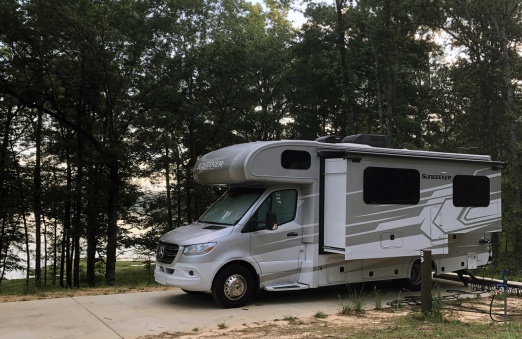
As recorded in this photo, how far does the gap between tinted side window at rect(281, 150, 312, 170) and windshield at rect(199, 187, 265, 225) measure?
0.67m

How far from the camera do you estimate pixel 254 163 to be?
8086 millimetres

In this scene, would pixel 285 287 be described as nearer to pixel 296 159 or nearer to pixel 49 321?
pixel 296 159

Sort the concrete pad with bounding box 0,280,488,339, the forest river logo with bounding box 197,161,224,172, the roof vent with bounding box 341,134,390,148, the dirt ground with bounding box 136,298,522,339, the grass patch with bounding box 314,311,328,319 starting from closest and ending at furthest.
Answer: the dirt ground with bounding box 136,298,522,339
the concrete pad with bounding box 0,280,488,339
the grass patch with bounding box 314,311,328,319
the forest river logo with bounding box 197,161,224,172
the roof vent with bounding box 341,134,390,148

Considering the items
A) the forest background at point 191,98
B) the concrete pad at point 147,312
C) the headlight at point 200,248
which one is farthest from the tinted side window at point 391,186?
the forest background at point 191,98

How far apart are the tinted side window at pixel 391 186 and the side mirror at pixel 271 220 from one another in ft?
5.61

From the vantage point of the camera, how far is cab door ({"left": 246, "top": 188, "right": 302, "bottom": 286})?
323 inches

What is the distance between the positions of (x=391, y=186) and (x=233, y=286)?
354cm

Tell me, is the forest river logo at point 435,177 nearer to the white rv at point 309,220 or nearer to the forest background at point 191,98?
the white rv at point 309,220

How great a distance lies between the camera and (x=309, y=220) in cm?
862

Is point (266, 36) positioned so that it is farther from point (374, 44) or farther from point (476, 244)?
point (476, 244)

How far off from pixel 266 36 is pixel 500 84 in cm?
1114

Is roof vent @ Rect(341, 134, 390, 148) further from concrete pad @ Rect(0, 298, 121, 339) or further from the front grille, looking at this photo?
concrete pad @ Rect(0, 298, 121, 339)

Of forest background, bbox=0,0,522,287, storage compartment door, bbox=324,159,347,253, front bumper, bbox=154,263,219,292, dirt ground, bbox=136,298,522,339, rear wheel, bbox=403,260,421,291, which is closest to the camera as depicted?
dirt ground, bbox=136,298,522,339

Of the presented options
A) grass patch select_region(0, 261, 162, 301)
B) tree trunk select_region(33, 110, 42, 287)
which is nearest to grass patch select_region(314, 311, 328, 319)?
grass patch select_region(0, 261, 162, 301)
